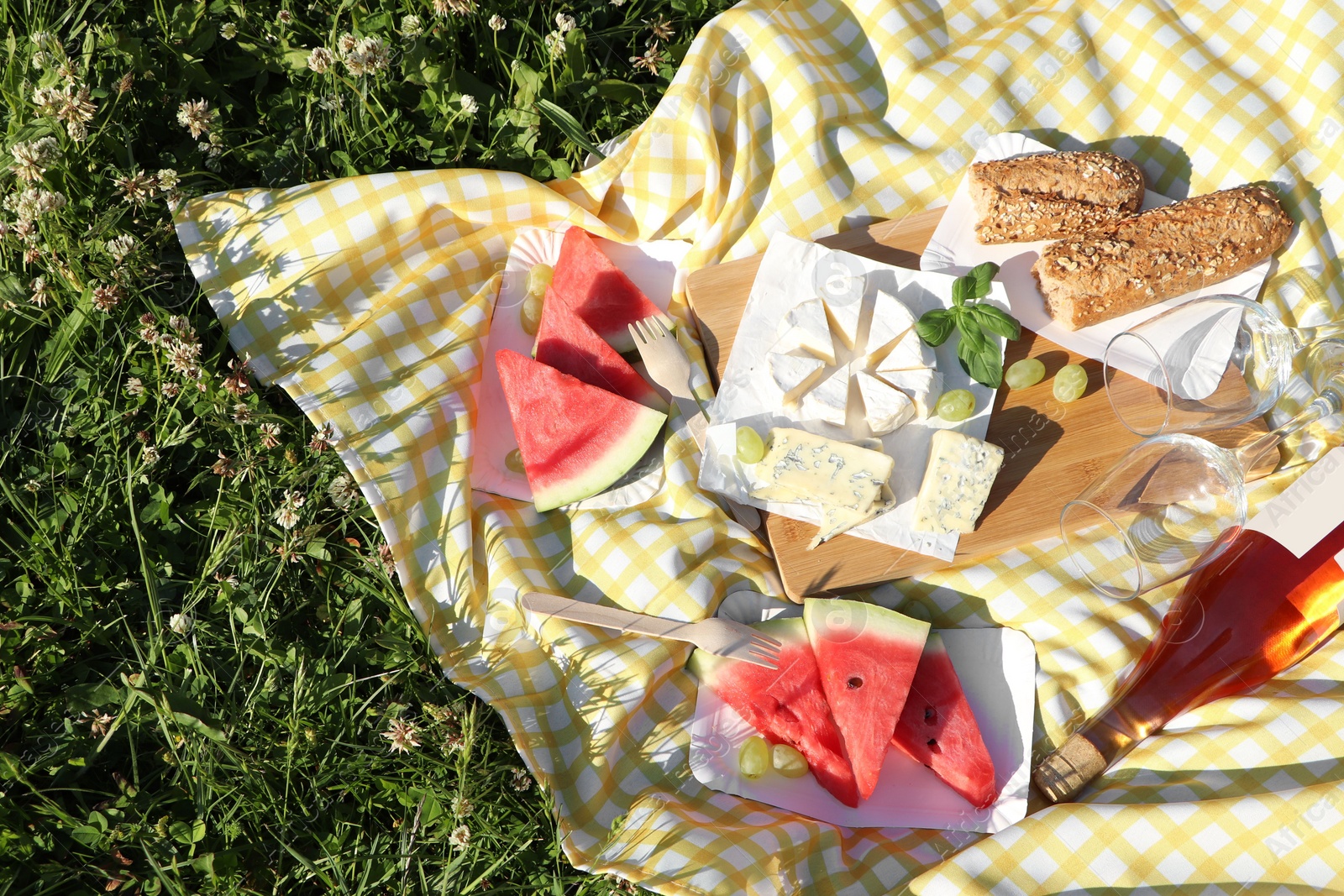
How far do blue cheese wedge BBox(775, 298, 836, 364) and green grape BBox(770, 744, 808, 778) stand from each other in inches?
43.3

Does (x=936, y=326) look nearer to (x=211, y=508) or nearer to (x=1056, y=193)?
(x=1056, y=193)

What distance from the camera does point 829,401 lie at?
259 cm

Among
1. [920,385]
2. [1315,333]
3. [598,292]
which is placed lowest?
[598,292]

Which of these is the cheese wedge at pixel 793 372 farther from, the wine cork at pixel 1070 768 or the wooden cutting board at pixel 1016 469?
the wine cork at pixel 1070 768

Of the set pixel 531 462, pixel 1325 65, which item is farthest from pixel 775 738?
pixel 1325 65

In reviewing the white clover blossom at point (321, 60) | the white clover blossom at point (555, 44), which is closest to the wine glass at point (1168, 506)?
the white clover blossom at point (555, 44)

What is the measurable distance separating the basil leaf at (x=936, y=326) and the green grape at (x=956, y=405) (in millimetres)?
160

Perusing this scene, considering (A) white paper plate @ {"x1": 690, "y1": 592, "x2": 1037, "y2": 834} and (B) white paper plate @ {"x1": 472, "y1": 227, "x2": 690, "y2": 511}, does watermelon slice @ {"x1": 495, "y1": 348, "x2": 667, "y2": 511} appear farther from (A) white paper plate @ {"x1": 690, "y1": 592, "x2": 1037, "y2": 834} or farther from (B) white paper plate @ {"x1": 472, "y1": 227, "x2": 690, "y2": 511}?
(A) white paper plate @ {"x1": 690, "y1": 592, "x2": 1037, "y2": 834}

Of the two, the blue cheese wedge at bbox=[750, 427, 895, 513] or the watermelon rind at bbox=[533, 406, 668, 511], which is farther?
the watermelon rind at bbox=[533, 406, 668, 511]

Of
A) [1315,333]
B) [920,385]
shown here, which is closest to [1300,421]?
[1315,333]

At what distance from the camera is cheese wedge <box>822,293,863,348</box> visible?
267 centimetres

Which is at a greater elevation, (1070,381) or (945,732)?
(1070,381)

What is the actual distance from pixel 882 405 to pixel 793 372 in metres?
0.26

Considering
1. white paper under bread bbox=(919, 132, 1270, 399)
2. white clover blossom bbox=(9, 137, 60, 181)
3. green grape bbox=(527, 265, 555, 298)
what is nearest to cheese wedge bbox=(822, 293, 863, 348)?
white paper under bread bbox=(919, 132, 1270, 399)
